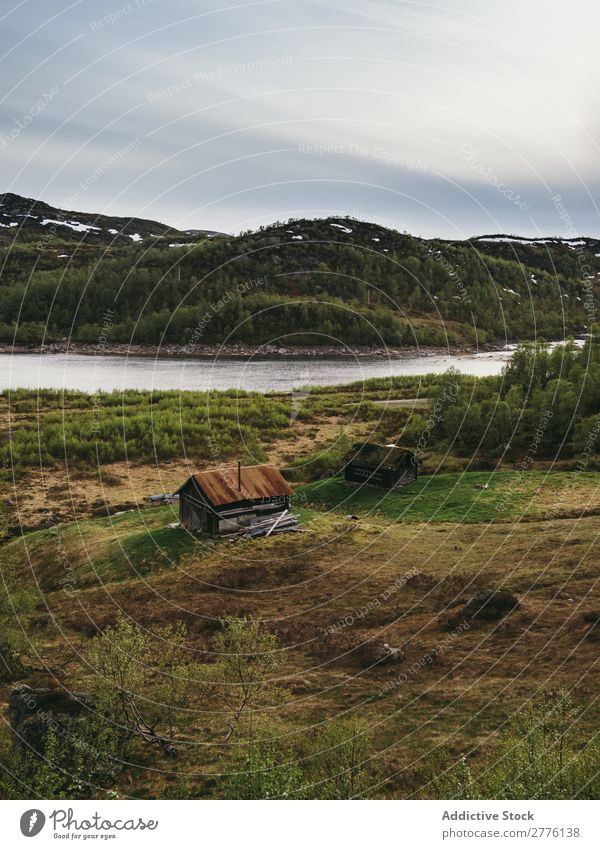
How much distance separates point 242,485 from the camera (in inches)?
1506

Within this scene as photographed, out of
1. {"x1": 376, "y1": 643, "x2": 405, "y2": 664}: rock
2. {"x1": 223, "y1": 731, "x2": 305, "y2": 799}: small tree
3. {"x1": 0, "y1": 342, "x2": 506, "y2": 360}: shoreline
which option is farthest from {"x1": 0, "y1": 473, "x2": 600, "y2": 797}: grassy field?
{"x1": 0, "y1": 342, "x2": 506, "y2": 360}: shoreline

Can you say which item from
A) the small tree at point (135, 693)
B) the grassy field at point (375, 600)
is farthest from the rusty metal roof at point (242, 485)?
the small tree at point (135, 693)

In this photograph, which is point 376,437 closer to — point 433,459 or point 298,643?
point 433,459

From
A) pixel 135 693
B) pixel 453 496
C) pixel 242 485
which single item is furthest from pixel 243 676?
pixel 453 496

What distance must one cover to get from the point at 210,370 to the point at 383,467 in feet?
326

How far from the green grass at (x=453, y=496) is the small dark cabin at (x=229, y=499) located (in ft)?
18.3

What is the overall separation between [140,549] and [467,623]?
→ 60.0 ft

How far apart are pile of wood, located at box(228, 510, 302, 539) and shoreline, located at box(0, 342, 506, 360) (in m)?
129

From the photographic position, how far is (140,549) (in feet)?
119

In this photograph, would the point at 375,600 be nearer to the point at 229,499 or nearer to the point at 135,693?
the point at 229,499

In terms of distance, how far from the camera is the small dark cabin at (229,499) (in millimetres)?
36938

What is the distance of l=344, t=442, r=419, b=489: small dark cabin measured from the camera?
146 feet

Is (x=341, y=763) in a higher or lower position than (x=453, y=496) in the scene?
lower

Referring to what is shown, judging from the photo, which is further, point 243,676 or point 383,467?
point 383,467
